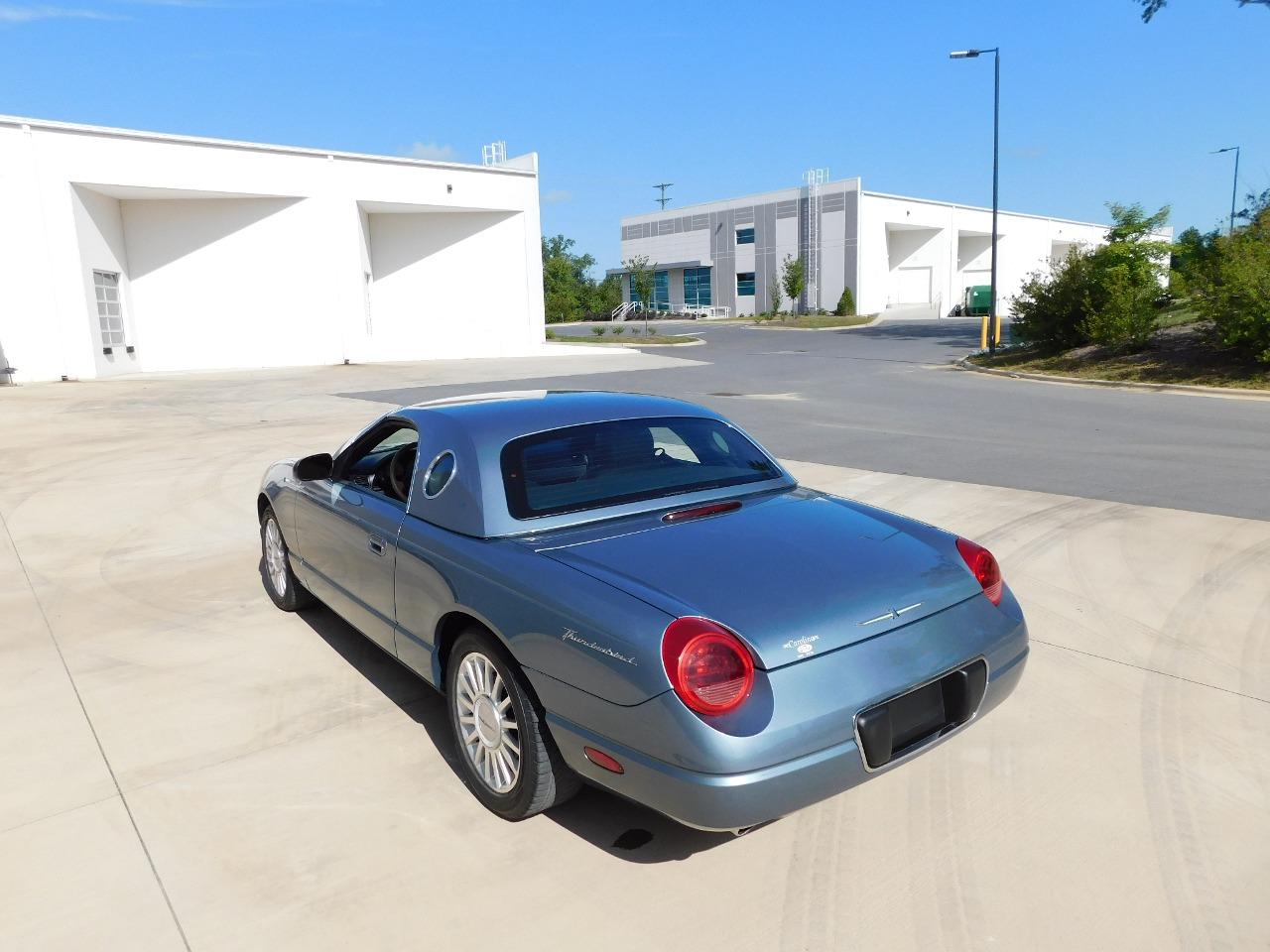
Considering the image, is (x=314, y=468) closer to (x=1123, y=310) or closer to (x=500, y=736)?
(x=500, y=736)

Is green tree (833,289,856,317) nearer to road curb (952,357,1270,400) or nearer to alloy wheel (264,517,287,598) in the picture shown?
road curb (952,357,1270,400)

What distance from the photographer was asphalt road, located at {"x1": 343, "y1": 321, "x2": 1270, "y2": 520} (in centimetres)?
877

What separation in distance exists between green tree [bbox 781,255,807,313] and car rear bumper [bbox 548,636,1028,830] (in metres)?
60.0

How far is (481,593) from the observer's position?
A: 323 cm

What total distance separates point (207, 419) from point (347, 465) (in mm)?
12177

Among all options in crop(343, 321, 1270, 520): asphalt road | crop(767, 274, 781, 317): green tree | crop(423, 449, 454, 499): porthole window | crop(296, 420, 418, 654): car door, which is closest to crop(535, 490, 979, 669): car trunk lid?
crop(423, 449, 454, 499): porthole window

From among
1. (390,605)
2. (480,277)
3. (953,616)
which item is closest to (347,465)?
(390,605)

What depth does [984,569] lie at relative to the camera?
3434mm

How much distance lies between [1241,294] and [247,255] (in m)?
25.2

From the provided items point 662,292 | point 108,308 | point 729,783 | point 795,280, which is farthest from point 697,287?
point 729,783

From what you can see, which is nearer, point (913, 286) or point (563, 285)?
point (913, 286)

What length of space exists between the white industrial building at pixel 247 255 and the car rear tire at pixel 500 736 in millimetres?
24446

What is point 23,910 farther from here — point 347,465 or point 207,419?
point 207,419

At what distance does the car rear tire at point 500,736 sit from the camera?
3.07 meters
